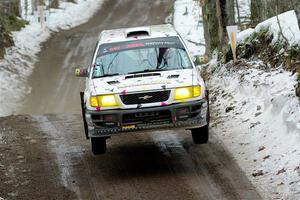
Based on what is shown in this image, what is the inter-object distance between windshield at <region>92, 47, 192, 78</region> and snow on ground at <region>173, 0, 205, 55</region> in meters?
13.9

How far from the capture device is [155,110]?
27.3ft

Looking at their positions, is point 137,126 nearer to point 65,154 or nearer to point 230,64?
point 65,154

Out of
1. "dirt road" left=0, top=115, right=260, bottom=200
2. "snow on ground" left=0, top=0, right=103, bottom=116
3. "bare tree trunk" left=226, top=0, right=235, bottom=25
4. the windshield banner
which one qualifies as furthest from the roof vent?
"snow on ground" left=0, top=0, right=103, bottom=116

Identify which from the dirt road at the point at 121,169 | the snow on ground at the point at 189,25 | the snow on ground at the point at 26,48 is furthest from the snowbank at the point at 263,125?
the snow on ground at the point at 189,25

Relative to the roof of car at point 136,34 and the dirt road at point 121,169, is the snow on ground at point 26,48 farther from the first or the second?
the roof of car at point 136,34

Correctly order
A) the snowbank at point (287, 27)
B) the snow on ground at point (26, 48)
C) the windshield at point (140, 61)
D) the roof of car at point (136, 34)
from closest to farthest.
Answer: the windshield at point (140, 61) → the roof of car at point (136, 34) → the snowbank at point (287, 27) → the snow on ground at point (26, 48)

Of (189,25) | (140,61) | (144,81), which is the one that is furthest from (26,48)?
(144,81)

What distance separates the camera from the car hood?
27.7 ft

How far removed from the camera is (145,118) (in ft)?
27.6

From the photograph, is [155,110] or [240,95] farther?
[240,95]

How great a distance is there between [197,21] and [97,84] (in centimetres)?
2232

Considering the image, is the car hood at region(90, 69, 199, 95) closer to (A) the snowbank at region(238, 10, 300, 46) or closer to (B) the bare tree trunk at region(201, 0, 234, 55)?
(A) the snowbank at region(238, 10, 300, 46)

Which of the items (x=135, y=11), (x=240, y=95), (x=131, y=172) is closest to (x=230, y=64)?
(x=240, y=95)

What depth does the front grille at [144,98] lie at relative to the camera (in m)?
8.38
